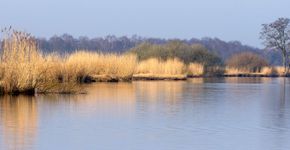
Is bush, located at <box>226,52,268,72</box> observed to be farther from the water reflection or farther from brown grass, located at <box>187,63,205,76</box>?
the water reflection

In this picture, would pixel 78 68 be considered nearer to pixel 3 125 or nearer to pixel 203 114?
pixel 203 114

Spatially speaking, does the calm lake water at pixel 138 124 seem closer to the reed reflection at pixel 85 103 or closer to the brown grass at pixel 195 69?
the reed reflection at pixel 85 103

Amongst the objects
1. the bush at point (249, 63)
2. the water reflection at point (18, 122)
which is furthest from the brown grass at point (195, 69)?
the water reflection at point (18, 122)

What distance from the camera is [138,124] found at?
13.8 m

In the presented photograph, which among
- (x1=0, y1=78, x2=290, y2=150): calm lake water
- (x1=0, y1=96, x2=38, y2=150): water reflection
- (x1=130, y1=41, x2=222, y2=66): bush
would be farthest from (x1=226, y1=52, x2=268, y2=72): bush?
(x1=0, y1=96, x2=38, y2=150): water reflection

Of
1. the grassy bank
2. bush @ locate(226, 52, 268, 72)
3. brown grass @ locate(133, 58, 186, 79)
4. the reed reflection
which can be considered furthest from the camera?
bush @ locate(226, 52, 268, 72)

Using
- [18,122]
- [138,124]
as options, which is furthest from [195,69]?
[18,122]

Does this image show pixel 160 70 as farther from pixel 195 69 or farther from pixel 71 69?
pixel 71 69

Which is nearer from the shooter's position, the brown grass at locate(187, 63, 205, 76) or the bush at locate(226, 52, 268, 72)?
the brown grass at locate(187, 63, 205, 76)

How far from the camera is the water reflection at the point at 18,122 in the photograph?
35.1 feet

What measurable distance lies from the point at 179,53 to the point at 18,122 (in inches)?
1719

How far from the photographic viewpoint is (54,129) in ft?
41.1

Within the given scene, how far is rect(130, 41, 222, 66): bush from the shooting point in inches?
2183

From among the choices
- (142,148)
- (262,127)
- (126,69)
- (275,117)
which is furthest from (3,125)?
(126,69)
